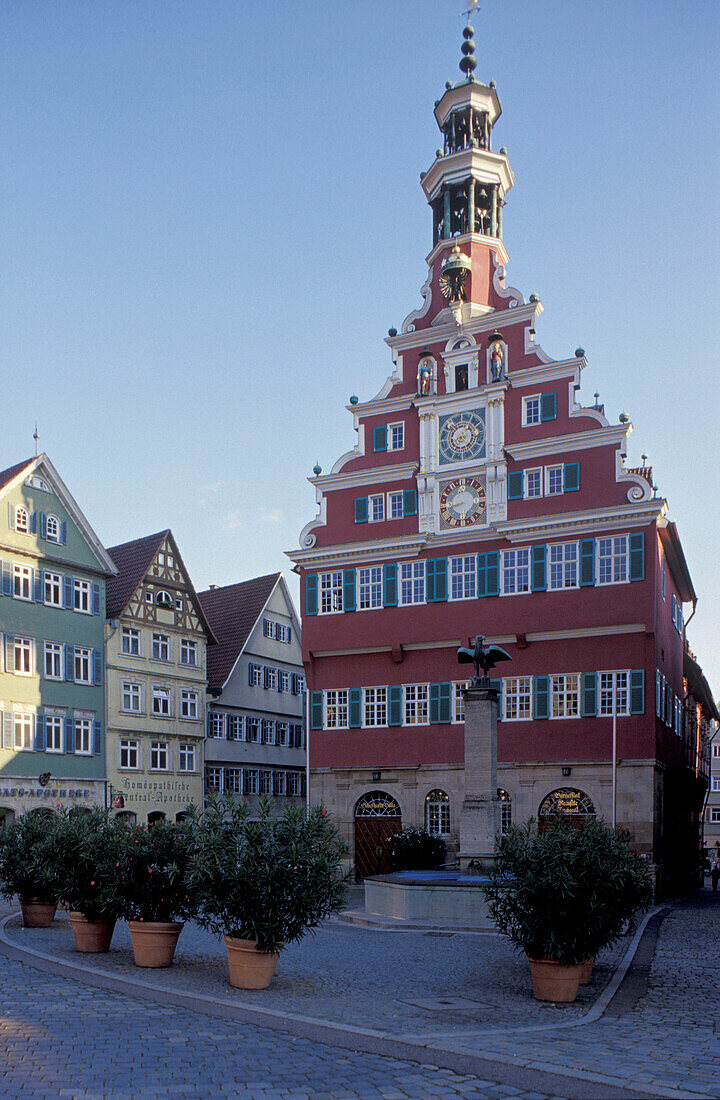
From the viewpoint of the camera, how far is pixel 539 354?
119ft

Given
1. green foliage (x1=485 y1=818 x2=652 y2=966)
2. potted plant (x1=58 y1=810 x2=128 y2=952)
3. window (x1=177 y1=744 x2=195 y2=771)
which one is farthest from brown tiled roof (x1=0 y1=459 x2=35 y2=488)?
green foliage (x1=485 y1=818 x2=652 y2=966)

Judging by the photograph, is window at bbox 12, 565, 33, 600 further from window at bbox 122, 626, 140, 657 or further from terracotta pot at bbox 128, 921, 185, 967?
terracotta pot at bbox 128, 921, 185, 967

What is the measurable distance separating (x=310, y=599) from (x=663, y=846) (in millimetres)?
14370

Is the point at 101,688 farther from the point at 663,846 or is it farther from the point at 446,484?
the point at 663,846

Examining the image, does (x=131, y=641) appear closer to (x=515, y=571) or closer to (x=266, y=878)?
(x=515, y=571)

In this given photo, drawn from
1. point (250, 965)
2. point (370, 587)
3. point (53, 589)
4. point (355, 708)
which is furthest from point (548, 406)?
point (250, 965)

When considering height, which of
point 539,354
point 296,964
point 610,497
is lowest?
point 296,964

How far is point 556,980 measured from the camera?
12.9 meters

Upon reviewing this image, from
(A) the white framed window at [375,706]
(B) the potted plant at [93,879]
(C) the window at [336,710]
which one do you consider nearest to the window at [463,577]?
(A) the white framed window at [375,706]

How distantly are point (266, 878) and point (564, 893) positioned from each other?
352cm

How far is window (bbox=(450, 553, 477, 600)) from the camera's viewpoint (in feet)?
118

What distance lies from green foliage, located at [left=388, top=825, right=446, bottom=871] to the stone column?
853 centimetres

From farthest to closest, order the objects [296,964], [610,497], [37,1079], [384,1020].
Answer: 1. [610,497]
2. [296,964]
3. [384,1020]
4. [37,1079]

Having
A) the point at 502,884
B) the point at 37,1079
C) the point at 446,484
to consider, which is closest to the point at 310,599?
the point at 446,484
